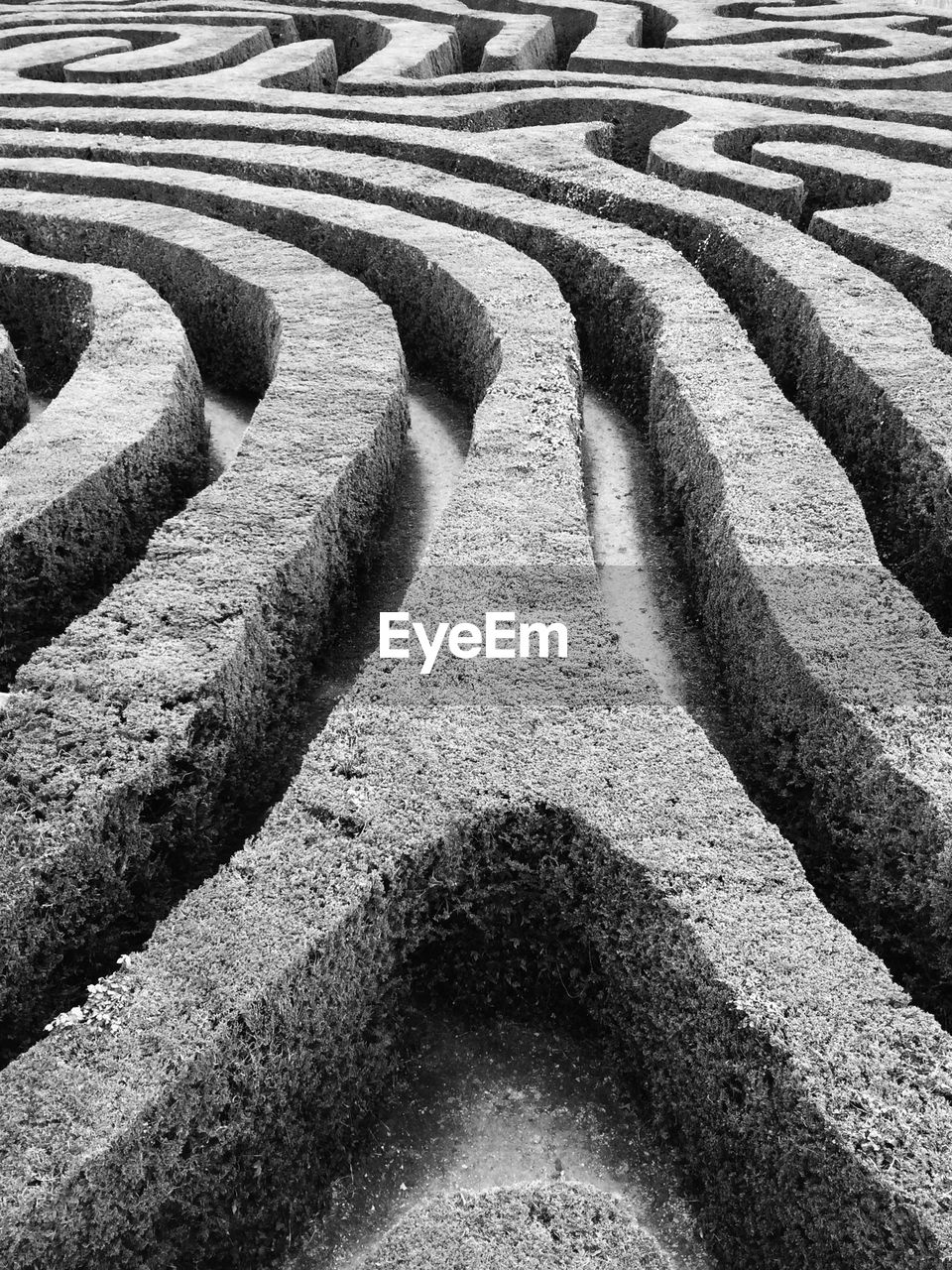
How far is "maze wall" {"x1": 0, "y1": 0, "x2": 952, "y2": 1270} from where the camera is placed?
559 cm

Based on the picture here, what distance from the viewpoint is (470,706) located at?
25.1ft

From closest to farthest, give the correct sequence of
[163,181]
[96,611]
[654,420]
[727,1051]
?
[727,1051] → [96,611] → [654,420] → [163,181]

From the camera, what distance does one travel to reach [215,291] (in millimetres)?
14469

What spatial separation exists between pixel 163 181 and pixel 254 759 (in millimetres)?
11557

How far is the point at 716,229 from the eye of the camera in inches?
584

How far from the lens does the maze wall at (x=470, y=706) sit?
18.3 ft

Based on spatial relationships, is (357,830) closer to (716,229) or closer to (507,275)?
(507,275)

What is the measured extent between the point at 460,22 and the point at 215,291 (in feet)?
56.0

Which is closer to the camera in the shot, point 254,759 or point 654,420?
point 254,759

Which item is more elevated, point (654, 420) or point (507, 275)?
point (507, 275)

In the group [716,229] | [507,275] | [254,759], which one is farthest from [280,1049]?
[716,229]

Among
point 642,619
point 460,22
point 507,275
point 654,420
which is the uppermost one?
point 460,22

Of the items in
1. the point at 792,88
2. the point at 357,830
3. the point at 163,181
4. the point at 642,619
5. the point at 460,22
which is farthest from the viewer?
the point at 460,22

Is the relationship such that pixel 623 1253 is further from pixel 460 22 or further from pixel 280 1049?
pixel 460 22
